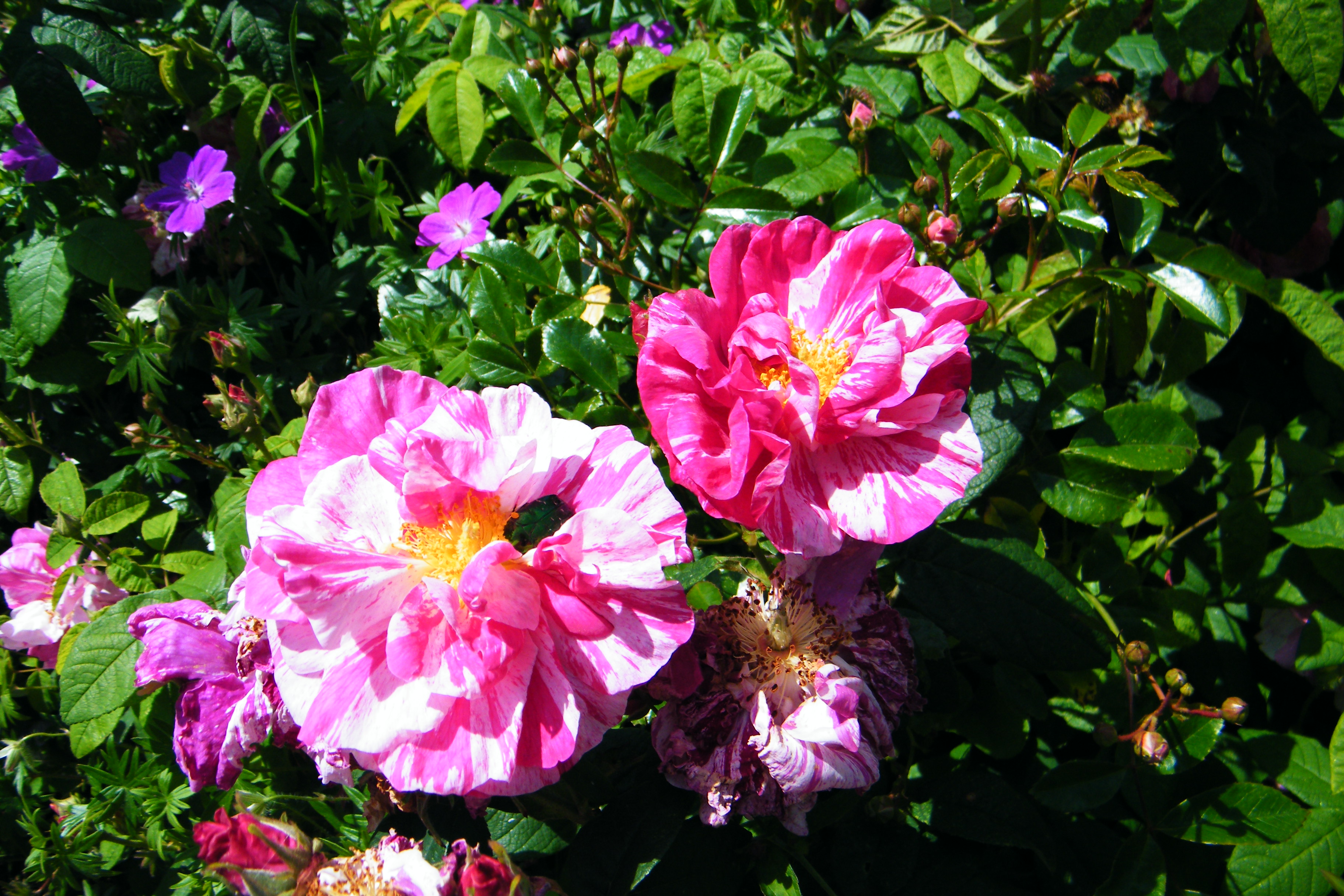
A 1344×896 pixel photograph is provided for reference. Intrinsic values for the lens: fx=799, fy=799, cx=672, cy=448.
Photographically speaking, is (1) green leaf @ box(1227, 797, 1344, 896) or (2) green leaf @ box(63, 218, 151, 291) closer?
(1) green leaf @ box(1227, 797, 1344, 896)

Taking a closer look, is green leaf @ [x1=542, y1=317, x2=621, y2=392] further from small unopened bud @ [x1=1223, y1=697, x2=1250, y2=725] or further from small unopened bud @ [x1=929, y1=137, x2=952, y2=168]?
small unopened bud @ [x1=1223, y1=697, x2=1250, y2=725]

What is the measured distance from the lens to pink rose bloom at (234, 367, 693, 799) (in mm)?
771

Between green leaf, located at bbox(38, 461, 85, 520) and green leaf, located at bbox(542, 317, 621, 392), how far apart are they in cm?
100

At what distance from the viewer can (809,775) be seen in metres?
0.85

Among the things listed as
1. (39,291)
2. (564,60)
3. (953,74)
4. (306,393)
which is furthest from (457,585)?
(39,291)

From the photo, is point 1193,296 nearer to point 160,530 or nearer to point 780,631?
point 780,631

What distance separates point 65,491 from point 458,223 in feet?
2.95

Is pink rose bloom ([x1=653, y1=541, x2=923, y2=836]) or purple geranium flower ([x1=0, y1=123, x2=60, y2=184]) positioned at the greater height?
purple geranium flower ([x1=0, y1=123, x2=60, y2=184])

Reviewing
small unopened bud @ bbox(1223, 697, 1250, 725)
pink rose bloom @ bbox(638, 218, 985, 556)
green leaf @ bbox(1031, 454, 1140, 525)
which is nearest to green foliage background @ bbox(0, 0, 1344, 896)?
green leaf @ bbox(1031, 454, 1140, 525)

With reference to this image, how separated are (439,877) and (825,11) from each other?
6.20ft

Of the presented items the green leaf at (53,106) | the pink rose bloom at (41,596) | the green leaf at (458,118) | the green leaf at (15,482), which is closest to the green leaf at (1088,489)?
the green leaf at (458,118)

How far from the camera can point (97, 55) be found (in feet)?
4.79

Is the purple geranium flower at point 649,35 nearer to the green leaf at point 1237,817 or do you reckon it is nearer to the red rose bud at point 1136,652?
the red rose bud at point 1136,652

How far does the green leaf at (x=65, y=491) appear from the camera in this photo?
149 centimetres
